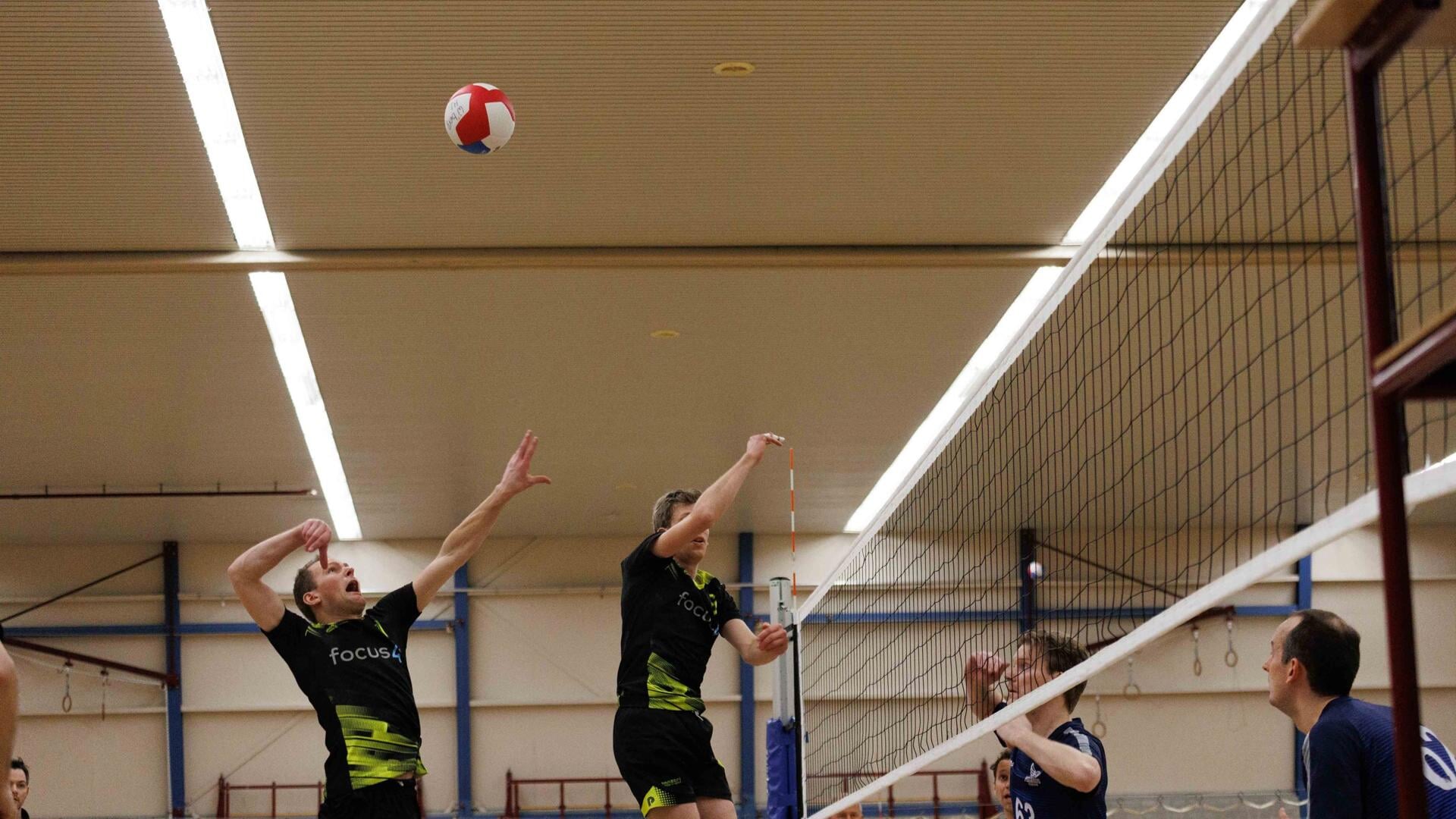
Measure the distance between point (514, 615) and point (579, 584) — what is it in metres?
1.29

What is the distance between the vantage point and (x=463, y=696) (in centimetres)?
2636

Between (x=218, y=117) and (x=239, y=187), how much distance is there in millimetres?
1267

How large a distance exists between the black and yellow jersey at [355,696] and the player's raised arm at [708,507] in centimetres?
138

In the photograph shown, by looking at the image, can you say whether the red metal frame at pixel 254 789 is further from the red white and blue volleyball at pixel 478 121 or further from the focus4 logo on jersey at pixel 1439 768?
the focus4 logo on jersey at pixel 1439 768

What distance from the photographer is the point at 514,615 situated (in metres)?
27.2

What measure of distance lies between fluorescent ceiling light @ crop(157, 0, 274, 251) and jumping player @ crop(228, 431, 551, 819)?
6739 mm

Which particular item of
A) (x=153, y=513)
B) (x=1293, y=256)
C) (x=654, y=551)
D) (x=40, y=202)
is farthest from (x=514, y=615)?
(x=654, y=551)

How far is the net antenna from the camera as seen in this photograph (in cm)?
643

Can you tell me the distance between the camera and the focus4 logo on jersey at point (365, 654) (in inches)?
277

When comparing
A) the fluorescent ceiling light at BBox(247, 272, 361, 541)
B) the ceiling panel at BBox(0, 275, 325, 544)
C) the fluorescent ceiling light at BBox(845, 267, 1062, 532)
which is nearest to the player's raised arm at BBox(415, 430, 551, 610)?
the fluorescent ceiling light at BBox(845, 267, 1062, 532)

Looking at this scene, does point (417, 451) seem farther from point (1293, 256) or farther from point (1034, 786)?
point (1034, 786)

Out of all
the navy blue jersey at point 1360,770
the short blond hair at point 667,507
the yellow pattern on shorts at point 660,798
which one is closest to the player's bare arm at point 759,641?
the short blond hair at point 667,507

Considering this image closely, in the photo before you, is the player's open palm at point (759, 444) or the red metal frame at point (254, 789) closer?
the player's open palm at point (759, 444)

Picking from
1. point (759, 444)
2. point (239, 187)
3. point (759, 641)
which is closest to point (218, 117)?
point (239, 187)
